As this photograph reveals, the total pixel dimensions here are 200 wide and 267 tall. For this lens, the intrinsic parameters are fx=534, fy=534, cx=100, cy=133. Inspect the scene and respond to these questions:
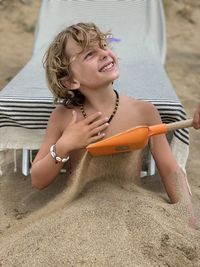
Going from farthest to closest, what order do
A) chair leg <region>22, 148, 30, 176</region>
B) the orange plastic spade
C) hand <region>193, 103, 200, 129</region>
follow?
chair leg <region>22, 148, 30, 176</region>
the orange plastic spade
hand <region>193, 103, 200, 129</region>

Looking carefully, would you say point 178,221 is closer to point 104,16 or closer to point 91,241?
point 91,241

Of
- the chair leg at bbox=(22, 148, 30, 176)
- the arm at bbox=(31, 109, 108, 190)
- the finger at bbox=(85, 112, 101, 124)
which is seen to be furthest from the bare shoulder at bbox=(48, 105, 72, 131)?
the chair leg at bbox=(22, 148, 30, 176)

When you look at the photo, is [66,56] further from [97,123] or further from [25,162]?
[25,162]

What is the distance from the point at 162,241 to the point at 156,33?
2690mm

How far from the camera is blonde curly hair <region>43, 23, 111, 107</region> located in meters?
2.10

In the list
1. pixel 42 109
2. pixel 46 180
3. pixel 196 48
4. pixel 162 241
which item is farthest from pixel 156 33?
pixel 162 241

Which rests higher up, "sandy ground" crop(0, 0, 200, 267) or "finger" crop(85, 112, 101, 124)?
"finger" crop(85, 112, 101, 124)

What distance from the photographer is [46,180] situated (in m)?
2.17

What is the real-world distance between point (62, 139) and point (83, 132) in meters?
0.09

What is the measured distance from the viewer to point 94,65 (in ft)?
6.83

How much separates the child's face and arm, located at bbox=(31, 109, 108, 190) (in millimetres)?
135

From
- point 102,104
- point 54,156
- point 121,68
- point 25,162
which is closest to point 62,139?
point 54,156

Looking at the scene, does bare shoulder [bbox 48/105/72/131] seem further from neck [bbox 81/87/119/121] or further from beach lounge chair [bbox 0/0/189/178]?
beach lounge chair [bbox 0/0/189/178]

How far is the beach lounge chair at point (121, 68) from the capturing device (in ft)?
8.30
